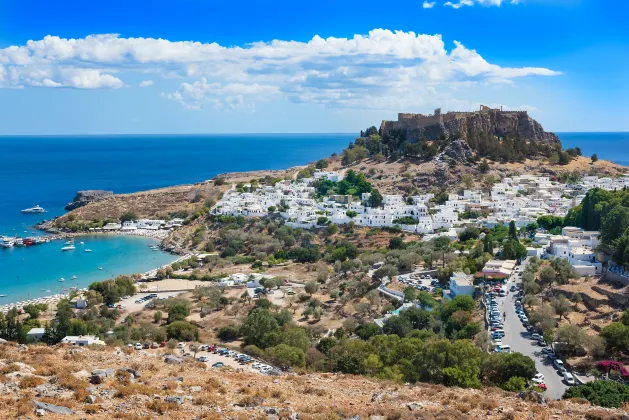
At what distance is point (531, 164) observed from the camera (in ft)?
180

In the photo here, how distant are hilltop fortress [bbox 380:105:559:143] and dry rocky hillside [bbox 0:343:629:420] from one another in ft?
149

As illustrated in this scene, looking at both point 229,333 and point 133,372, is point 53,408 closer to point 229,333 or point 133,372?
point 133,372

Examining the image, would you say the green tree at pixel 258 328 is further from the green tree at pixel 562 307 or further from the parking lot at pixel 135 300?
the green tree at pixel 562 307

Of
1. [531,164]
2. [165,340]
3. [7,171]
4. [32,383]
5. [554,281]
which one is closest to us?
[32,383]

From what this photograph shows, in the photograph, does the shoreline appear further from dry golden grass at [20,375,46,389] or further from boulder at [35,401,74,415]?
boulder at [35,401,74,415]

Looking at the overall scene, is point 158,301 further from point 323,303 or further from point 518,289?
point 518,289

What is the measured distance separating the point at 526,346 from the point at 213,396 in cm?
1206

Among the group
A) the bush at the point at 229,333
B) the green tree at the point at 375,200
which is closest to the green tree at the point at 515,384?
the bush at the point at 229,333

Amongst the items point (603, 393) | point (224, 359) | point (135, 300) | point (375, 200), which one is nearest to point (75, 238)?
point (135, 300)

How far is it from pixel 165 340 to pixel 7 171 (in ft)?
311

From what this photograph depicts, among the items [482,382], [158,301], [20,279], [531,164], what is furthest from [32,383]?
[531,164]

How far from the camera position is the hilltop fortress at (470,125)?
56781mm

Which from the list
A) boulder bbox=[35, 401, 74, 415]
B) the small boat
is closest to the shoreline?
the small boat

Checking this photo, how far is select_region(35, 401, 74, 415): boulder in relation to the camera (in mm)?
8930
